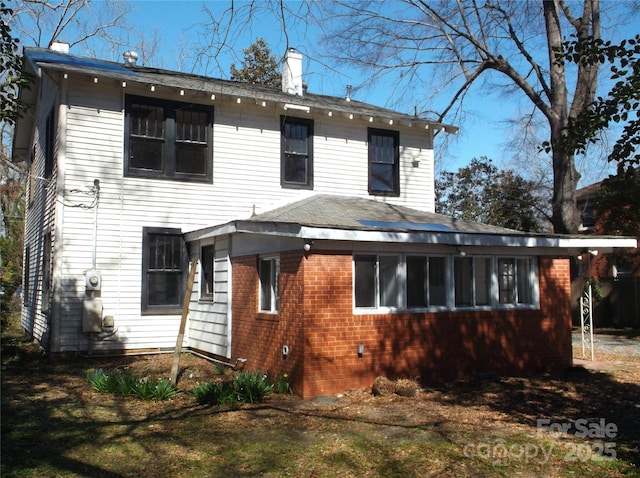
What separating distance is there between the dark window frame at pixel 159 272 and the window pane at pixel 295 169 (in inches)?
128

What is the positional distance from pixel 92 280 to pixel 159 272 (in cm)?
157

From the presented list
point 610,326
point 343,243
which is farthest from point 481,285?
point 610,326

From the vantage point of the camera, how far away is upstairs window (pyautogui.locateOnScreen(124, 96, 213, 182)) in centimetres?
1360

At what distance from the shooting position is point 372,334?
32.6ft

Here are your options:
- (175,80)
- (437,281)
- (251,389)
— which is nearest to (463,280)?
(437,281)

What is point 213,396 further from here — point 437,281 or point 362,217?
point 362,217

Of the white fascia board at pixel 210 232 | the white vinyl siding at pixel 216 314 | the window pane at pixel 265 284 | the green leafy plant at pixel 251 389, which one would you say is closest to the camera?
the green leafy plant at pixel 251 389

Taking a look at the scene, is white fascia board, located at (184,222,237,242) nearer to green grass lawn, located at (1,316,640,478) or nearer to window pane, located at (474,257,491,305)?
green grass lawn, located at (1,316,640,478)

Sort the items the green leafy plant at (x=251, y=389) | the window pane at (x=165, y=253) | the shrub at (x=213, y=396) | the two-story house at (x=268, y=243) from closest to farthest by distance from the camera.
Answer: the shrub at (x=213, y=396), the green leafy plant at (x=251, y=389), the two-story house at (x=268, y=243), the window pane at (x=165, y=253)

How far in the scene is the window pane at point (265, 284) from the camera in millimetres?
10773

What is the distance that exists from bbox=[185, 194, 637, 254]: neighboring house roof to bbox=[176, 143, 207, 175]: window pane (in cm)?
167

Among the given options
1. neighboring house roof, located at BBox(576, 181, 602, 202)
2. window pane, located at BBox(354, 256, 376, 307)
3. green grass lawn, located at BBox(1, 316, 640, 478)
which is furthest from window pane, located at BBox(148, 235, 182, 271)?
neighboring house roof, located at BBox(576, 181, 602, 202)

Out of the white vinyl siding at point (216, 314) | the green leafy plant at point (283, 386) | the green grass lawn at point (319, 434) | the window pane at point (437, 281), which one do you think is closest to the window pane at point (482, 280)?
the window pane at point (437, 281)

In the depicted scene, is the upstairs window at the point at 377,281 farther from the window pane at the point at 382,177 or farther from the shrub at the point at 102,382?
the window pane at the point at 382,177
